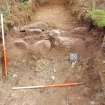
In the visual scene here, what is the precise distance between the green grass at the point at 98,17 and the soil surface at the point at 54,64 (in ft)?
0.46

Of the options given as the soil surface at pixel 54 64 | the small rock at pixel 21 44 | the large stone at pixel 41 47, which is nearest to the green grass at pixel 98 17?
the soil surface at pixel 54 64

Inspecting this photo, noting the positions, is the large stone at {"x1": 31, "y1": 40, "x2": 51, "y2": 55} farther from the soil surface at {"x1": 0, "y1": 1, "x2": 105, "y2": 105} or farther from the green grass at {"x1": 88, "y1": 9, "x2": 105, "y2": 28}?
the green grass at {"x1": 88, "y1": 9, "x2": 105, "y2": 28}

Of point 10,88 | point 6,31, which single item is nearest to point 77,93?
point 10,88

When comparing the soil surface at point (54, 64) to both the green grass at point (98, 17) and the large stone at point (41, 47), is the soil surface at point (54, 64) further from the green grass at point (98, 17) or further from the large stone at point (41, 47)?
the green grass at point (98, 17)

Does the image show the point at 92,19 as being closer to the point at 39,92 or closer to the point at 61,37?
the point at 61,37

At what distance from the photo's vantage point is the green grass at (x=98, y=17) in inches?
144

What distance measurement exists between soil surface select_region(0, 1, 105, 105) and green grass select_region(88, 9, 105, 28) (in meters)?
0.14

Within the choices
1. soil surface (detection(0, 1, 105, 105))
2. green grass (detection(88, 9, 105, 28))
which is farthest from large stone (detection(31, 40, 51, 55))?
green grass (detection(88, 9, 105, 28))

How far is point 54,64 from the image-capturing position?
3701 millimetres

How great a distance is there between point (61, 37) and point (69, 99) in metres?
0.94

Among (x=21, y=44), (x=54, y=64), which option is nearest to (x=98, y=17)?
(x=54, y=64)

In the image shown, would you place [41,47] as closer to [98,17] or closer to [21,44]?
[21,44]

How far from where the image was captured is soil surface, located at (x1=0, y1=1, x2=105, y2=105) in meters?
3.28

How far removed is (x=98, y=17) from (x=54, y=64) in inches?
31.2
